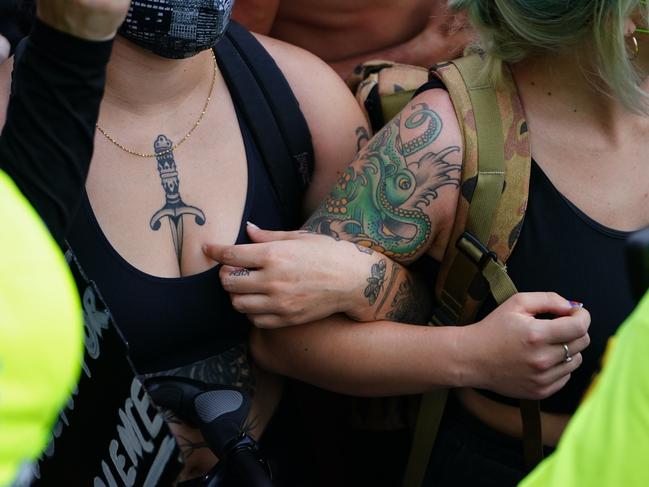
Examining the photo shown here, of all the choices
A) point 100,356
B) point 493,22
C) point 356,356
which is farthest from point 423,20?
point 100,356

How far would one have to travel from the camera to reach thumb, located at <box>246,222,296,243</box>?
2.11m

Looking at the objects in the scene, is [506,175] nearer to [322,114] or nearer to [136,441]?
[322,114]

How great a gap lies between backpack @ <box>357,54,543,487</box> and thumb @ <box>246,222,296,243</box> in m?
0.33

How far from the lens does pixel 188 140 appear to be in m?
2.22

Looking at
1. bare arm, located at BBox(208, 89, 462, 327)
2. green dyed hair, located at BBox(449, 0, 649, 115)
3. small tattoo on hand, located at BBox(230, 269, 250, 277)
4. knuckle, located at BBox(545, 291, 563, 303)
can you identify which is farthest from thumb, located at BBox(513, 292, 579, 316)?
small tattoo on hand, located at BBox(230, 269, 250, 277)

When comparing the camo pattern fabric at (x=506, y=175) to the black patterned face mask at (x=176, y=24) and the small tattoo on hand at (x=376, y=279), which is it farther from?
the black patterned face mask at (x=176, y=24)

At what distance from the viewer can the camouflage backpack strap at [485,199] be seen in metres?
2.03

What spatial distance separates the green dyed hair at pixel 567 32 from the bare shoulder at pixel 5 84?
3.09 ft

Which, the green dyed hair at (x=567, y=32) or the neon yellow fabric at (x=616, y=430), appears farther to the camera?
the green dyed hair at (x=567, y=32)

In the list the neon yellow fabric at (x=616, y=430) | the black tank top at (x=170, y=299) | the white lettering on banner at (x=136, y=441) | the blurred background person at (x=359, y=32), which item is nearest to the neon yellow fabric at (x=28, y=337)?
the neon yellow fabric at (x=616, y=430)

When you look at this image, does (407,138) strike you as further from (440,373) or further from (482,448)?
(482,448)

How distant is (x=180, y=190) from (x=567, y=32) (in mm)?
849

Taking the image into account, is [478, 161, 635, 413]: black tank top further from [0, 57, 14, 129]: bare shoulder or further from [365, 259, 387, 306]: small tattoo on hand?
[0, 57, 14, 129]: bare shoulder

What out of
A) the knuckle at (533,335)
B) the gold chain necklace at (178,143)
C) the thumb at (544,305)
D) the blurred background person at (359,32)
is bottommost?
the knuckle at (533,335)
